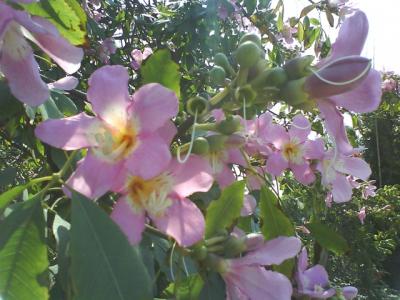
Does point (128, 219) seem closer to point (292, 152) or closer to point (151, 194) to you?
point (151, 194)

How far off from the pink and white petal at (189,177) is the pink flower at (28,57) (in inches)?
5.6

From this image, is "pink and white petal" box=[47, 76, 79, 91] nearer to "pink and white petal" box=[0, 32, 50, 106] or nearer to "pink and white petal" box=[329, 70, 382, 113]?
"pink and white petal" box=[0, 32, 50, 106]

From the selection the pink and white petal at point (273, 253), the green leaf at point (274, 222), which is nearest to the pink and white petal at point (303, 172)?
the green leaf at point (274, 222)

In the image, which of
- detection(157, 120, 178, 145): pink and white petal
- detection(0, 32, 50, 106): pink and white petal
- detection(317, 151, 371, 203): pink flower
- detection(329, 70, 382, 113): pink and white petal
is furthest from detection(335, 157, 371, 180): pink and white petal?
detection(0, 32, 50, 106): pink and white petal

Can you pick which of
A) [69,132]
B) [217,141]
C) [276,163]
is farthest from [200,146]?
[276,163]

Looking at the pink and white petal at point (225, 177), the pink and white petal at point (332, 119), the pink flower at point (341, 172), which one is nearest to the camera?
the pink and white petal at point (332, 119)

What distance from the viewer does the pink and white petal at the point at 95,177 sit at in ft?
1.70

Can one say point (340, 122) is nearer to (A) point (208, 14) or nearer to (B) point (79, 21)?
(B) point (79, 21)

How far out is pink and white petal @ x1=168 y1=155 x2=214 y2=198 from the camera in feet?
1.79

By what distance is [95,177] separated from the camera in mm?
520

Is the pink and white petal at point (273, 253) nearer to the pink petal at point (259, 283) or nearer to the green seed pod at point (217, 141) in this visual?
the pink petal at point (259, 283)

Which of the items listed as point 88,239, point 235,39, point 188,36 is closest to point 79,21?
point 88,239

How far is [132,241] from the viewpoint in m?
0.54

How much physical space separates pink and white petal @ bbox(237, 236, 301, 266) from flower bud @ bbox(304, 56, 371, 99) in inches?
6.7
